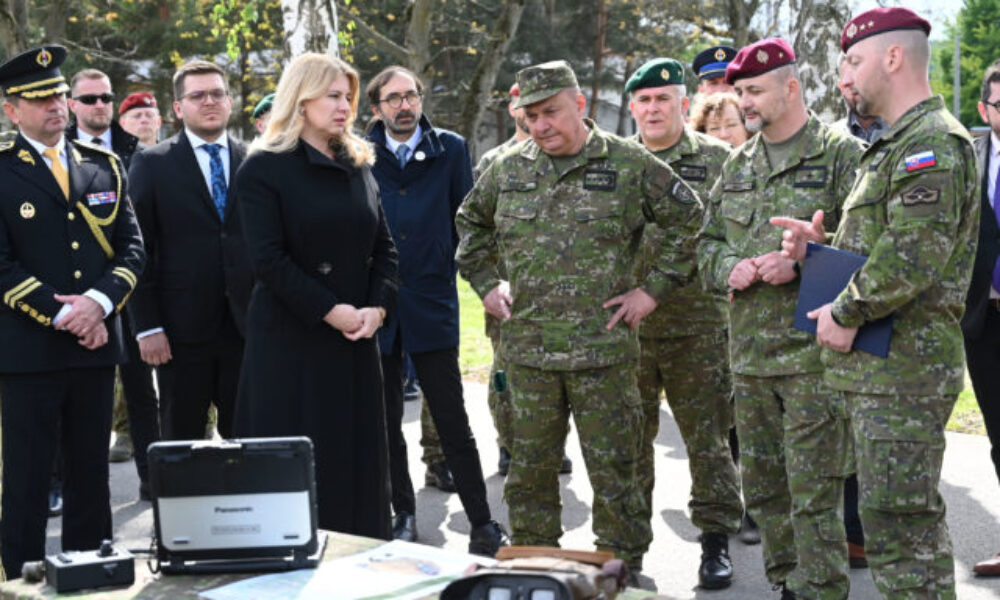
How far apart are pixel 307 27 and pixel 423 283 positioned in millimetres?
5483

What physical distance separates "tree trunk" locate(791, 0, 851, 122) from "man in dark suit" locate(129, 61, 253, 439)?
18.1ft

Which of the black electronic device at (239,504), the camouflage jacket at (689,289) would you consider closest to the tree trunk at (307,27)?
the camouflage jacket at (689,289)

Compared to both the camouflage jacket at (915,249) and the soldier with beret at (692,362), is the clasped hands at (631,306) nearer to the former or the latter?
the soldier with beret at (692,362)

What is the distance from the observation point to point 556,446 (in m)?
5.29

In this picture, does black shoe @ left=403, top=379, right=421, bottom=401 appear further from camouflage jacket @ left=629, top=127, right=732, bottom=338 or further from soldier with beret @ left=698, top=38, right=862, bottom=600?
soldier with beret @ left=698, top=38, right=862, bottom=600

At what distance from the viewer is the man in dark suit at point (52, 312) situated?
514 centimetres

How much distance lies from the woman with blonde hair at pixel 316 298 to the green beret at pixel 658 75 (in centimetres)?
169

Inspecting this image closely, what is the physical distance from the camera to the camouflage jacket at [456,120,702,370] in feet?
16.8

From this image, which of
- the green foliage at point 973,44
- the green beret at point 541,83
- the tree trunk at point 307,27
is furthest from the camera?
the green foliage at point 973,44

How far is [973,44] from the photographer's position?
58.0 metres

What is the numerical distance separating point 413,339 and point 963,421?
448 cm

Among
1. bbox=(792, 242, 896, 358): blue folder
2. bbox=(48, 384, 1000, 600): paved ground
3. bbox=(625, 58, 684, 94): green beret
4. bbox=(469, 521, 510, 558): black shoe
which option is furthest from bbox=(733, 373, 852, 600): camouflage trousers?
bbox=(625, 58, 684, 94): green beret

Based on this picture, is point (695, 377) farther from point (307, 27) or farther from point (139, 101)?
point (307, 27)

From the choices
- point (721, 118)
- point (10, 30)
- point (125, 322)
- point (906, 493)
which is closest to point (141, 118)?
point (125, 322)
